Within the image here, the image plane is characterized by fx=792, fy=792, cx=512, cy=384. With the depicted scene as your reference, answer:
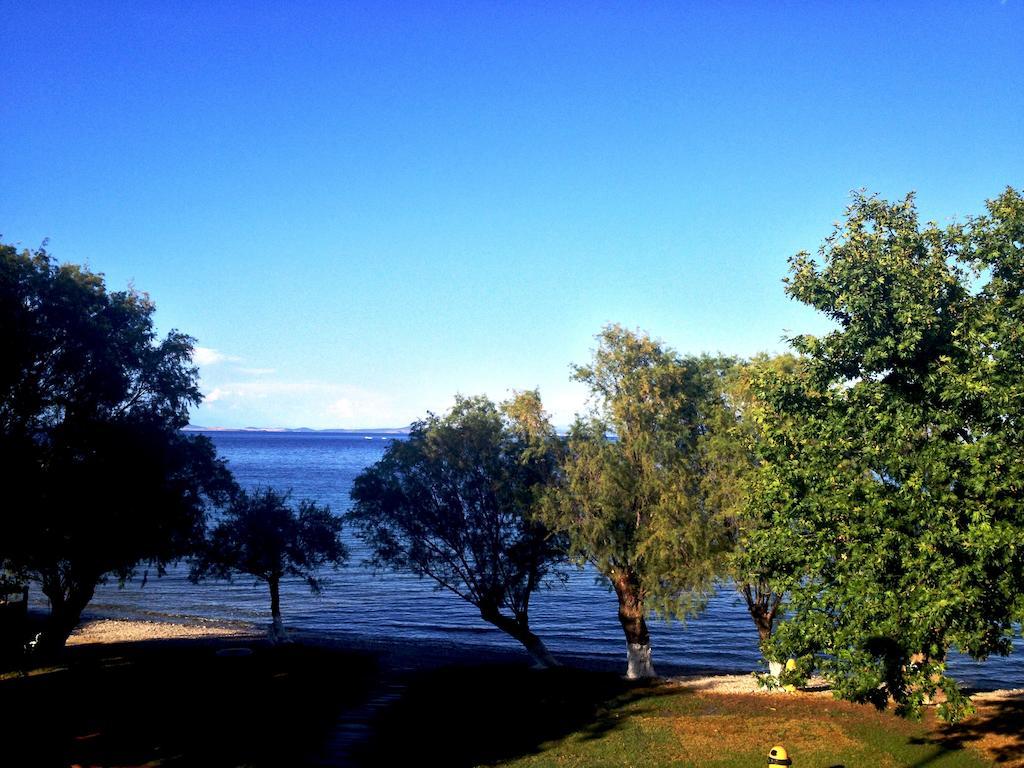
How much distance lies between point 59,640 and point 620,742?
27.6m

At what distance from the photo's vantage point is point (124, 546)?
33781mm

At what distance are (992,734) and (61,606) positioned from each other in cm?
3744

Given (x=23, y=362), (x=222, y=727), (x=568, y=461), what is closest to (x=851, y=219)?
(x=568, y=461)

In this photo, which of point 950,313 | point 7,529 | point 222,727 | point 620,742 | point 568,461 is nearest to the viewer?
point 950,313

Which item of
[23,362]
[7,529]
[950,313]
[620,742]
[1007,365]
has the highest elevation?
[23,362]

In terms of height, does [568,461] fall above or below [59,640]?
above

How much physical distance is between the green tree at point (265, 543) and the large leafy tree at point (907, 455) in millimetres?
32196

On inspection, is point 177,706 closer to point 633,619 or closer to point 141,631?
point 633,619

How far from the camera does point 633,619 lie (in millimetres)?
35156

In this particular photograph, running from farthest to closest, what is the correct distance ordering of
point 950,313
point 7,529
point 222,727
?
point 7,529 → point 222,727 → point 950,313

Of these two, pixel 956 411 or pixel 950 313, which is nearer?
pixel 956 411

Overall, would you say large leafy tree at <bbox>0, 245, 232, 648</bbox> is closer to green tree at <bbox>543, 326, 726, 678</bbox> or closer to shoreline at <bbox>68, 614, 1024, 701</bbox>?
shoreline at <bbox>68, 614, 1024, 701</bbox>

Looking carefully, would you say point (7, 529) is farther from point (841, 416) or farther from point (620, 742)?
point (841, 416)

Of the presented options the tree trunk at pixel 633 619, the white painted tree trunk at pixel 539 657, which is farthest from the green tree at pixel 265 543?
the tree trunk at pixel 633 619
